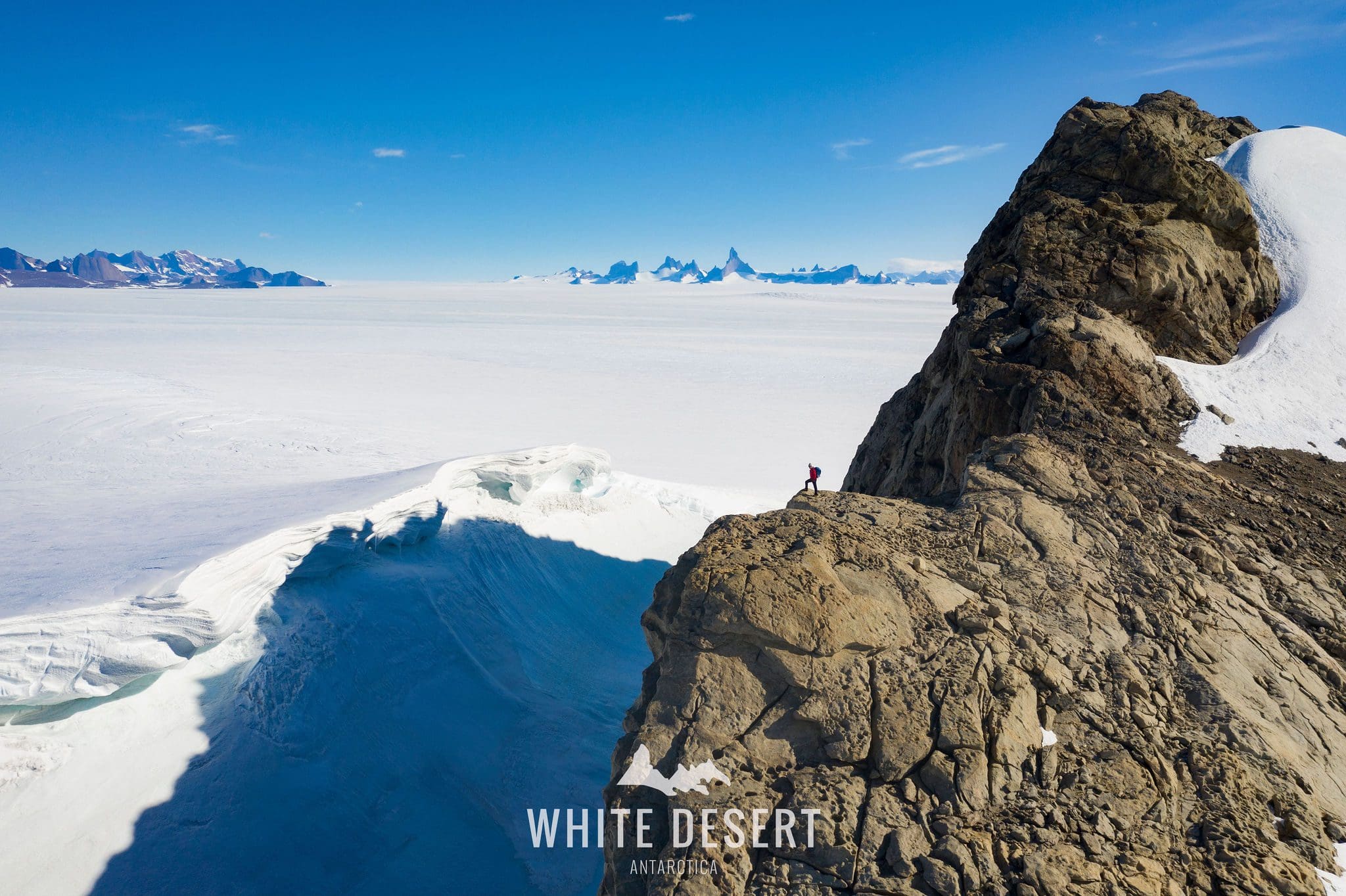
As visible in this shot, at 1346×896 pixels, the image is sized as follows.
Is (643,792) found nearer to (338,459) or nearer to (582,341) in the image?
(338,459)

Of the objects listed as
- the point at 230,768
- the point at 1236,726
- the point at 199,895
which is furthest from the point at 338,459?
the point at 1236,726

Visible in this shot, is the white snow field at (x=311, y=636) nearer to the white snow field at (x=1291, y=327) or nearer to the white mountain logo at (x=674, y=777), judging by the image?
the white mountain logo at (x=674, y=777)

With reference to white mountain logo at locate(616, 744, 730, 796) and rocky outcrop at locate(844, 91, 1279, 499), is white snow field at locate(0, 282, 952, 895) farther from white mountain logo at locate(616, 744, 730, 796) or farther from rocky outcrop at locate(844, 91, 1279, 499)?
rocky outcrop at locate(844, 91, 1279, 499)

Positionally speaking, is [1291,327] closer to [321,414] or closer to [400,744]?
[400,744]

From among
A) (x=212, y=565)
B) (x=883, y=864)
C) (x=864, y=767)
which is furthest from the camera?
(x=212, y=565)

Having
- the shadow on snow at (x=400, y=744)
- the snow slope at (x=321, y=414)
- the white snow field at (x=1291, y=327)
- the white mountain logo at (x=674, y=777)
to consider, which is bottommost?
the shadow on snow at (x=400, y=744)

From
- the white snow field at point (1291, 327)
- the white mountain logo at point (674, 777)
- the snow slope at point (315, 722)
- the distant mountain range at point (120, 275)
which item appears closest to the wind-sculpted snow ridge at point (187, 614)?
the snow slope at point (315, 722)

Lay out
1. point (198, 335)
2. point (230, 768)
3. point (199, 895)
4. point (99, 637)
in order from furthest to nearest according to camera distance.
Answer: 1. point (198, 335)
2. point (230, 768)
3. point (99, 637)
4. point (199, 895)
